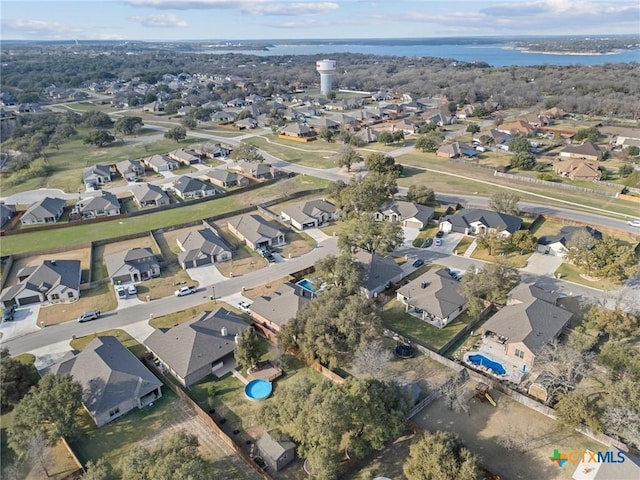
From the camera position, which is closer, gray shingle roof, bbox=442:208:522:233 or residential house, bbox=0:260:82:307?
residential house, bbox=0:260:82:307

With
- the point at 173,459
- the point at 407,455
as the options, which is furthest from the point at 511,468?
the point at 173,459

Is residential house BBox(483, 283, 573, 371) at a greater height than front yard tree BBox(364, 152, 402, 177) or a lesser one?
lesser

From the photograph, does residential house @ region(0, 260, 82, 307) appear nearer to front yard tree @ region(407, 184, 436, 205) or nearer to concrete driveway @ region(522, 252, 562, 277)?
front yard tree @ region(407, 184, 436, 205)

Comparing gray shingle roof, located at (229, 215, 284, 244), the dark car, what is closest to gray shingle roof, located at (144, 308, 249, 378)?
gray shingle roof, located at (229, 215, 284, 244)

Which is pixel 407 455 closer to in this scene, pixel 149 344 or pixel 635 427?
pixel 635 427

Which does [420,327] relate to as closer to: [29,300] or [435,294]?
[435,294]
